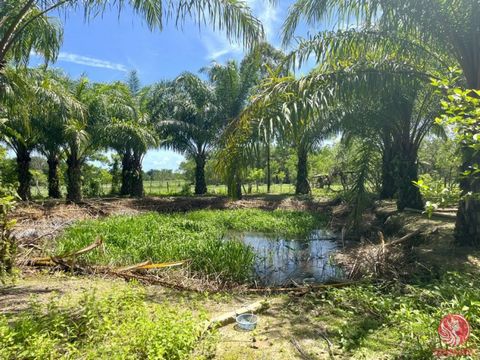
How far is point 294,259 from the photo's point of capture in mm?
8234

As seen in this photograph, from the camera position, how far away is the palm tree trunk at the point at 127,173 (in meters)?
21.4

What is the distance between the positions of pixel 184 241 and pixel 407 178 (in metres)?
6.22

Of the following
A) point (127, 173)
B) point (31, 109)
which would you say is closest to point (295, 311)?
point (31, 109)

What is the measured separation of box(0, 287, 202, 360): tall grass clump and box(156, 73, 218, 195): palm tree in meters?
17.8

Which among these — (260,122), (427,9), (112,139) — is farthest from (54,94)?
(427,9)

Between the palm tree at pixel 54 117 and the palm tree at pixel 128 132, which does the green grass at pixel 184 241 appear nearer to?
the palm tree at pixel 54 117

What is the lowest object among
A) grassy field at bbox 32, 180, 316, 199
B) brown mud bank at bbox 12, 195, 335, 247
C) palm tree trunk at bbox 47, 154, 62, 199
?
brown mud bank at bbox 12, 195, 335, 247

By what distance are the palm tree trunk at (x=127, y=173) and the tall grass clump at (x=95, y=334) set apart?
18154mm

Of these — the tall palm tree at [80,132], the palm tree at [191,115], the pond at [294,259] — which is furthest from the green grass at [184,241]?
the palm tree at [191,115]

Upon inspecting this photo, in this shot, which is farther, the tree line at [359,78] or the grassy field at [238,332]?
the tree line at [359,78]

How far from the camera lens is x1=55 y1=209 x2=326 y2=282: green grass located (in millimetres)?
6504

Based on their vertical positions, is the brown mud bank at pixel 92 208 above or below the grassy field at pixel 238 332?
above

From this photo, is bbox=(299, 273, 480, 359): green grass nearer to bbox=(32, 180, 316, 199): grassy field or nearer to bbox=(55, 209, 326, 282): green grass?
bbox=(55, 209, 326, 282): green grass

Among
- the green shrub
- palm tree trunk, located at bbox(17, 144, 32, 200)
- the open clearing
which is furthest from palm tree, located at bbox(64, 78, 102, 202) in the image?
the green shrub
